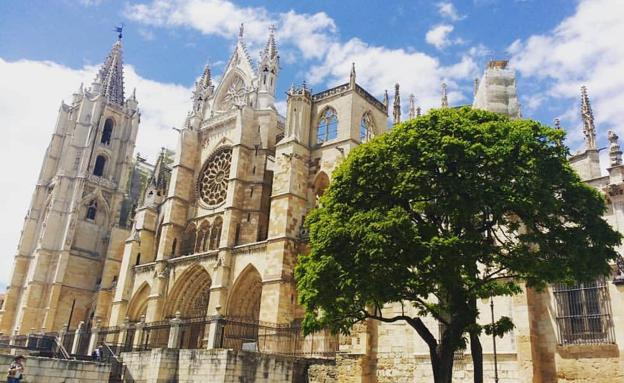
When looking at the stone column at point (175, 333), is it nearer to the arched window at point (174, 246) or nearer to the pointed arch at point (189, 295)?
the pointed arch at point (189, 295)

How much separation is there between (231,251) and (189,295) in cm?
440

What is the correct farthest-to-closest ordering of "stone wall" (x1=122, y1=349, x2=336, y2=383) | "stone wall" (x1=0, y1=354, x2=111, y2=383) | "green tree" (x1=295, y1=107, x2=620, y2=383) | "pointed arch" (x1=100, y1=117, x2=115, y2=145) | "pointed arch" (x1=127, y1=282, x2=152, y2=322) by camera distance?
1. "pointed arch" (x1=100, y1=117, x2=115, y2=145)
2. "pointed arch" (x1=127, y1=282, x2=152, y2=322)
3. "stone wall" (x1=122, y1=349, x2=336, y2=383)
4. "stone wall" (x1=0, y1=354, x2=111, y2=383)
5. "green tree" (x1=295, y1=107, x2=620, y2=383)

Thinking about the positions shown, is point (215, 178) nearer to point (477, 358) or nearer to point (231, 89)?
point (231, 89)

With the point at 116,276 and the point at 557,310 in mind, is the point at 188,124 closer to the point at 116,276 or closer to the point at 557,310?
the point at 116,276

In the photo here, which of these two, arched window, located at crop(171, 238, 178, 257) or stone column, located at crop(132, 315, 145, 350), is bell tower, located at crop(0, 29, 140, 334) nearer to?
arched window, located at crop(171, 238, 178, 257)

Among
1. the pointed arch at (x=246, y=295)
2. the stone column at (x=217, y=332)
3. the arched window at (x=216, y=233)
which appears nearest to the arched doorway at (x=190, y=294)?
the arched window at (x=216, y=233)

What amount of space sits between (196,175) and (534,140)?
2484 cm

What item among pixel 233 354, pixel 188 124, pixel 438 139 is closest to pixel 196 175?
pixel 188 124

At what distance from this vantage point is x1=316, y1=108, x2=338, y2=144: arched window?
98.9 ft

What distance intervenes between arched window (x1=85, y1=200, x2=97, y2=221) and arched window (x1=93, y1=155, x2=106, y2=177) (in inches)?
114

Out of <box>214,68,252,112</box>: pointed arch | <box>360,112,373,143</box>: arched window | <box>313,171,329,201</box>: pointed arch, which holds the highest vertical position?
<box>214,68,252,112</box>: pointed arch

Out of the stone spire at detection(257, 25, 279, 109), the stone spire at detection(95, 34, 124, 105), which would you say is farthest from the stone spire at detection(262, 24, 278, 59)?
the stone spire at detection(95, 34, 124, 105)

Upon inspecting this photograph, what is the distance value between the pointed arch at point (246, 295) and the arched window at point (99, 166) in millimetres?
22254

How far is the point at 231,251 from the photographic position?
2934cm
